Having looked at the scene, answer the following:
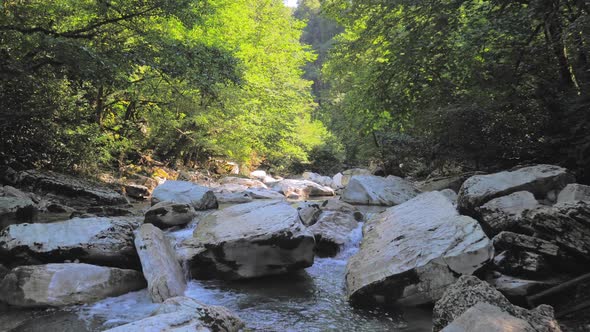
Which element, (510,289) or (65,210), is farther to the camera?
(65,210)

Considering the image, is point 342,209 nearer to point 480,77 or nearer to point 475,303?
point 480,77

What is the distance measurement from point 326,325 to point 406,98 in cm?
732

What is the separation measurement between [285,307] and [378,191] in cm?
788

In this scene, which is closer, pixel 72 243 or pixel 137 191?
pixel 72 243

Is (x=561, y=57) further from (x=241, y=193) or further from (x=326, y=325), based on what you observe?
(x=241, y=193)

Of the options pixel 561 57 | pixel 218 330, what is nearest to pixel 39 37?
pixel 218 330

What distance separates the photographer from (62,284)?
434cm

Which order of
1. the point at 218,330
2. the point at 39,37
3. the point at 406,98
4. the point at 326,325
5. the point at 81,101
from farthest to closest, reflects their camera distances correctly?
the point at 81,101
the point at 406,98
the point at 39,37
the point at 326,325
the point at 218,330

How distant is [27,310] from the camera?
4059 millimetres

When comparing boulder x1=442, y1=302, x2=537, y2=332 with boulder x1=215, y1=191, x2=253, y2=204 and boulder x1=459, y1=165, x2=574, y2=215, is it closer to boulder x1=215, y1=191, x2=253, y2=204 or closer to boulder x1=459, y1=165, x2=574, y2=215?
boulder x1=459, y1=165, x2=574, y2=215

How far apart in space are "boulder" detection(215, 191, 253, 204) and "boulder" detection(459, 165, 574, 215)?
24.6ft

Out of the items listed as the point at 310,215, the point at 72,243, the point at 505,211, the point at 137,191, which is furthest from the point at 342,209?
the point at 137,191

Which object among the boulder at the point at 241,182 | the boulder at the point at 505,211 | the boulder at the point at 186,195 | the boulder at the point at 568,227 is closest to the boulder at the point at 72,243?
the boulder at the point at 186,195

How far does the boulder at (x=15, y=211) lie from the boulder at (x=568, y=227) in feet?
26.3
